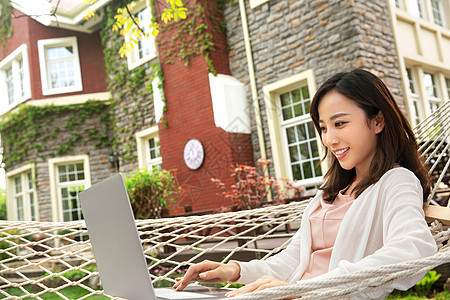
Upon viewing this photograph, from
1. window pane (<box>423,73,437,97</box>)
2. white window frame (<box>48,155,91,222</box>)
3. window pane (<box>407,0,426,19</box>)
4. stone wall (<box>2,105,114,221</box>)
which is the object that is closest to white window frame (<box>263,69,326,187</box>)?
window pane (<box>423,73,437,97</box>)

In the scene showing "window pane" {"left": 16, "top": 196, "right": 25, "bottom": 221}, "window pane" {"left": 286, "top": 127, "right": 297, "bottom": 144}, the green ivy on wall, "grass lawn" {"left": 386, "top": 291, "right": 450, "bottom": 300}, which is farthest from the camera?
"window pane" {"left": 16, "top": 196, "right": 25, "bottom": 221}

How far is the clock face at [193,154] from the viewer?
757 centimetres

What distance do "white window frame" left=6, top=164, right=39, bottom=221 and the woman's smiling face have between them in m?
10.1

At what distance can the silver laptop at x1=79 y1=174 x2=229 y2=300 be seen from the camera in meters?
1.07

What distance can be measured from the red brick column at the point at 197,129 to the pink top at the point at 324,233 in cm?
556

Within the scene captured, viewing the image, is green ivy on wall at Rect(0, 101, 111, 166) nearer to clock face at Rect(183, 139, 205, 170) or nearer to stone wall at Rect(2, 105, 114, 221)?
stone wall at Rect(2, 105, 114, 221)

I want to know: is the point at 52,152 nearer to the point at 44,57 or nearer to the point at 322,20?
the point at 44,57

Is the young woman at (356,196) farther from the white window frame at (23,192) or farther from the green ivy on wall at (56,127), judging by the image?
the white window frame at (23,192)

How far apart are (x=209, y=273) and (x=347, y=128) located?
59cm

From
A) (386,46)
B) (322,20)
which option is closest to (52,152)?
(322,20)

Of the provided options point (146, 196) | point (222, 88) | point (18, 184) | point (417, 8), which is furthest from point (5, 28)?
point (417, 8)

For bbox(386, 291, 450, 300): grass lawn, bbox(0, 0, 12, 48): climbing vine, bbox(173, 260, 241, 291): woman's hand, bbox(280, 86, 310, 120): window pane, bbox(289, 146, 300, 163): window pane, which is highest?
bbox(0, 0, 12, 48): climbing vine

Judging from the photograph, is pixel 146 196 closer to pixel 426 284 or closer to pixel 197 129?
pixel 197 129

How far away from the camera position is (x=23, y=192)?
10977mm
